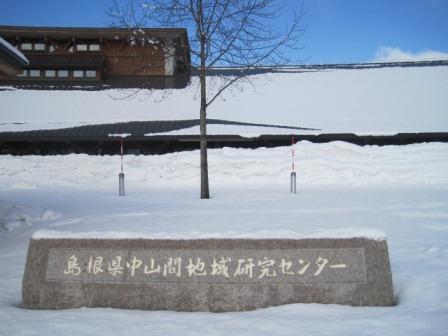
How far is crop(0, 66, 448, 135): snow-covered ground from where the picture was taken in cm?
2003

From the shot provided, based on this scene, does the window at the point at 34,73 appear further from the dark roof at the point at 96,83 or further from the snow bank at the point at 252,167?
the snow bank at the point at 252,167

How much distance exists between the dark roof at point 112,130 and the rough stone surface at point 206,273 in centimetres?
1518

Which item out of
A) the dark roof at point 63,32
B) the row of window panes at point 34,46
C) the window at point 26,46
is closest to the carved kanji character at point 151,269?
the dark roof at point 63,32

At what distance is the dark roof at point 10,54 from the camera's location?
6.99 meters

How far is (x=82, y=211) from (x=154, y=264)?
6.19 metres

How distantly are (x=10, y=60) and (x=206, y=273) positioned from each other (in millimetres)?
5817

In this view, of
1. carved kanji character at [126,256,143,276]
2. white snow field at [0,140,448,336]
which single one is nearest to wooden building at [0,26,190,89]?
white snow field at [0,140,448,336]

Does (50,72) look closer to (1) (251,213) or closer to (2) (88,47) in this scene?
(2) (88,47)

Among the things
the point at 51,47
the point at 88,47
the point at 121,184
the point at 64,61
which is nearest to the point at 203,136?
the point at 121,184

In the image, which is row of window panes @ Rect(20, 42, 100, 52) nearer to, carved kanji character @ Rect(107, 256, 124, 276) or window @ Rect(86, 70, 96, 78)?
window @ Rect(86, 70, 96, 78)

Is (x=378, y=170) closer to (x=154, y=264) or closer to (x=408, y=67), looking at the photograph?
(x=154, y=264)

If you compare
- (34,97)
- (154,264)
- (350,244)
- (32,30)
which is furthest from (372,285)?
(32,30)

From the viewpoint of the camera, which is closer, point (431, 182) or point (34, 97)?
point (431, 182)

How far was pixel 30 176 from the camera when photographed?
1725 cm
